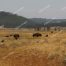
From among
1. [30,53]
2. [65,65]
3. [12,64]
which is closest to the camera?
[65,65]

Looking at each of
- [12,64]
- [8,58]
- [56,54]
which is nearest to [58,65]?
[56,54]

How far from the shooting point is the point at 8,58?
90.9 ft

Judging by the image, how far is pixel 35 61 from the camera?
25484 mm

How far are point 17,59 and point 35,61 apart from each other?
224 centimetres

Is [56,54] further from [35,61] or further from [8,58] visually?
[8,58]

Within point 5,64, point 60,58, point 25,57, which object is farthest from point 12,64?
point 60,58

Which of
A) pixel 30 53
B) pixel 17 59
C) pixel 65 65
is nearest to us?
pixel 65 65

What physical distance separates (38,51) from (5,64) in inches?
209

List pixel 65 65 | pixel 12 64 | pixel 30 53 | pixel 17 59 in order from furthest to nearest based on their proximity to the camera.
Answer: pixel 30 53 < pixel 17 59 < pixel 12 64 < pixel 65 65

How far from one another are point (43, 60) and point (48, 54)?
1629 millimetres

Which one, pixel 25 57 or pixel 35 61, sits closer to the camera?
pixel 35 61

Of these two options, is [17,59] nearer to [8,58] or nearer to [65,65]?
[8,58]

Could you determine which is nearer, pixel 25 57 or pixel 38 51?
pixel 25 57

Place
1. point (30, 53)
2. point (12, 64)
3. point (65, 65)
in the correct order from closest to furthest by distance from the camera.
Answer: point (65, 65)
point (12, 64)
point (30, 53)
